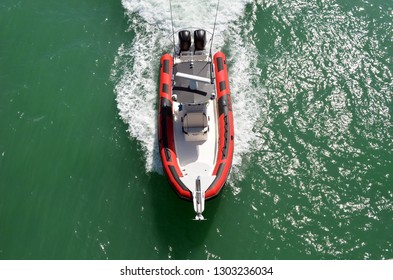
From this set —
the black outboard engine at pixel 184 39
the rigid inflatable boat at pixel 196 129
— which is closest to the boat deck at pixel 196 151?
the rigid inflatable boat at pixel 196 129

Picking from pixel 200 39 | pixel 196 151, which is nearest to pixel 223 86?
pixel 200 39

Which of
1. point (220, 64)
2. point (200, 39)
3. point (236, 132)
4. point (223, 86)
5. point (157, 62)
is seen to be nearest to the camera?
point (236, 132)

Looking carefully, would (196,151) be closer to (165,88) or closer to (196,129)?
(196,129)

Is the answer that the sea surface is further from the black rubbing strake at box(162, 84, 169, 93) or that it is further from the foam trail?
the black rubbing strake at box(162, 84, 169, 93)

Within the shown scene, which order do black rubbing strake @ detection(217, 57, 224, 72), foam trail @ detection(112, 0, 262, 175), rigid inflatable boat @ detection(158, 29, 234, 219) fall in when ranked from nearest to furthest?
rigid inflatable boat @ detection(158, 29, 234, 219) < foam trail @ detection(112, 0, 262, 175) < black rubbing strake @ detection(217, 57, 224, 72)

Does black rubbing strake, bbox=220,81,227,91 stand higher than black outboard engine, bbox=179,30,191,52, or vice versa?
black outboard engine, bbox=179,30,191,52

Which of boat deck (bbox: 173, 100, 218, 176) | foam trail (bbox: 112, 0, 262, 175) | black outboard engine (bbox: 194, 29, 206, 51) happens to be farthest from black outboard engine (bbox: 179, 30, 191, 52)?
boat deck (bbox: 173, 100, 218, 176)
